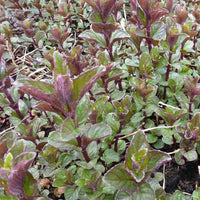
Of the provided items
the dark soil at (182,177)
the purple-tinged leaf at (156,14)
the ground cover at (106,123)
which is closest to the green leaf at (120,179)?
the ground cover at (106,123)

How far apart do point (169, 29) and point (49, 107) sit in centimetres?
91

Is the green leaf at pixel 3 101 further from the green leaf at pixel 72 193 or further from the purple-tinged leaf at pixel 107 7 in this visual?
the purple-tinged leaf at pixel 107 7

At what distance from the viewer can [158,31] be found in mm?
1639

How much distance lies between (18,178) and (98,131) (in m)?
0.37

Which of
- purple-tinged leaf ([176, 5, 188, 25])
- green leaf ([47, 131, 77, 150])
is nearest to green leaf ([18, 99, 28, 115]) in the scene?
green leaf ([47, 131, 77, 150])

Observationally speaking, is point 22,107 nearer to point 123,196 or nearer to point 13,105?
point 13,105

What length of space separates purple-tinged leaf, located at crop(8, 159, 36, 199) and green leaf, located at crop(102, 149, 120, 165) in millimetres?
492

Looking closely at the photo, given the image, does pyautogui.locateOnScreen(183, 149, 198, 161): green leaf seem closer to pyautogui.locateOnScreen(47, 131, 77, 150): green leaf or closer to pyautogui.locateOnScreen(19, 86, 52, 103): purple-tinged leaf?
pyautogui.locateOnScreen(47, 131, 77, 150): green leaf

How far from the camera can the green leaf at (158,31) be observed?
5.31ft

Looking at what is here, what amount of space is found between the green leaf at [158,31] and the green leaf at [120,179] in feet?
2.84

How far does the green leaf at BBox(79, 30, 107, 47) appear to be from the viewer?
5.26 feet

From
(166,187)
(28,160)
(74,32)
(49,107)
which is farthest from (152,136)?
(74,32)

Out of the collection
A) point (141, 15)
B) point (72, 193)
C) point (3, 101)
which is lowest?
point (72, 193)

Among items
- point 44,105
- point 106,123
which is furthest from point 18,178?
point 106,123
